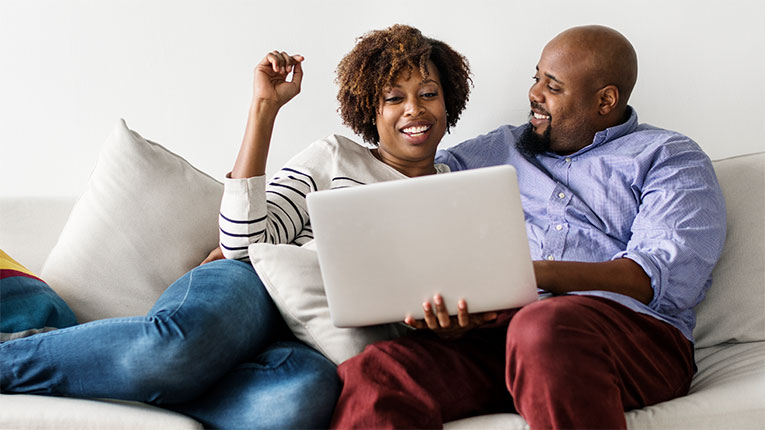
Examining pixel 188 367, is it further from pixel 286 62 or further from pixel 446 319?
pixel 286 62

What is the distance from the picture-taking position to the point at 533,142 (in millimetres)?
1925

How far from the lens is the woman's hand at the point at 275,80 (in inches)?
68.8

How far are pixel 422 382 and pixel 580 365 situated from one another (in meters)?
0.32

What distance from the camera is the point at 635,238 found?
1.63 m

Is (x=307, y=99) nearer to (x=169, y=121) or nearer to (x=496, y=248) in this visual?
(x=169, y=121)

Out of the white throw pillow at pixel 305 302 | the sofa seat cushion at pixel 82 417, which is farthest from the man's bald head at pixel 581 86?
the sofa seat cushion at pixel 82 417


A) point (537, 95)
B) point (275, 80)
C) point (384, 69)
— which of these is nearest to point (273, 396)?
point (275, 80)

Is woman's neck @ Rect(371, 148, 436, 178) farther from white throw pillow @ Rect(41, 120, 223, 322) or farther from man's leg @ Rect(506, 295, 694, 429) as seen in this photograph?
man's leg @ Rect(506, 295, 694, 429)

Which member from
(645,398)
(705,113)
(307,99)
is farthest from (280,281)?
(705,113)

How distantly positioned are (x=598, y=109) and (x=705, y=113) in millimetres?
572

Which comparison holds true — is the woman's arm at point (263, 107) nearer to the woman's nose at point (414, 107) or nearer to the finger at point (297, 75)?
the finger at point (297, 75)

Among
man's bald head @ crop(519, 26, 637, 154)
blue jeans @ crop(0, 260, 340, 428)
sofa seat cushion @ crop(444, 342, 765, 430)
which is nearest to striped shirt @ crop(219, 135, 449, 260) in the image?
blue jeans @ crop(0, 260, 340, 428)

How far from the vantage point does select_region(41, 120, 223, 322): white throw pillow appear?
1.86 m

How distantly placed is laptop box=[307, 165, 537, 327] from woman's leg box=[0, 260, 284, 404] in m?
0.25
